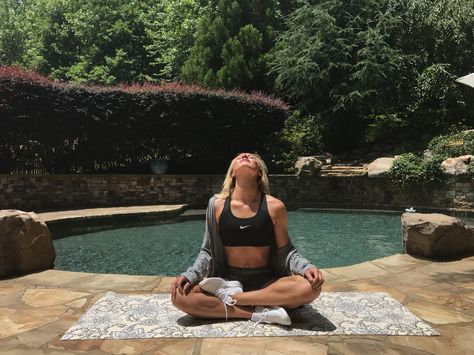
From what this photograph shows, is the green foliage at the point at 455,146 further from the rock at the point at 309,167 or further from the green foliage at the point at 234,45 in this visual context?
the green foliage at the point at 234,45

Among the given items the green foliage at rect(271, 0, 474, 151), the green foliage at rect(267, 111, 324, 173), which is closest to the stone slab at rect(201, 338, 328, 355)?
the green foliage at rect(267, 111, 324, 173)

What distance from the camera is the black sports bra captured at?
3078 mm

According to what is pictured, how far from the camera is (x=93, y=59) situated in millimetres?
21406

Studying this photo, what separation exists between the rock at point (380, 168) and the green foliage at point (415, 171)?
0.18 metres

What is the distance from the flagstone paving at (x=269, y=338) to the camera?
103 inches

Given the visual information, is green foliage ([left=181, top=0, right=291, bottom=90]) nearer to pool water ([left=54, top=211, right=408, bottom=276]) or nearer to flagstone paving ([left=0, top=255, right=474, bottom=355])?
pool water ([left=54, top=211, right=408, bottom=276])

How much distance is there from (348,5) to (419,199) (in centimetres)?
814

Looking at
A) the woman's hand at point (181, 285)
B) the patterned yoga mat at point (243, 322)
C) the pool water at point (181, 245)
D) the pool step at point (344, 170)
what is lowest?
the pool water at point (181, 245)

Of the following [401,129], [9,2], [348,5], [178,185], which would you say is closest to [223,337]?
[178,185]

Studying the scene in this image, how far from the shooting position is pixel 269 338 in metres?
2.75

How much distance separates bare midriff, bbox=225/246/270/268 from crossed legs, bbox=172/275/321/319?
210 mm

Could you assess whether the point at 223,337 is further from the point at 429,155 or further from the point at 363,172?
the point at 429,155

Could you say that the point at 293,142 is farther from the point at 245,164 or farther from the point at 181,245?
the point at 245,164

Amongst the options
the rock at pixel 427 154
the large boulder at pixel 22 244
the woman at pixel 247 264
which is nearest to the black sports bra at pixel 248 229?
the woman at pixel 247 264
